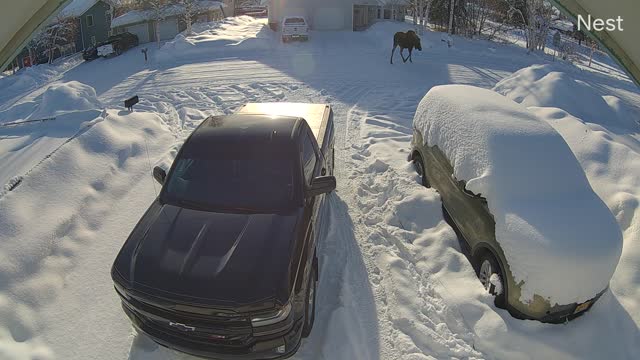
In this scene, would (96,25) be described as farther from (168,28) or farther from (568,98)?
(568,98)

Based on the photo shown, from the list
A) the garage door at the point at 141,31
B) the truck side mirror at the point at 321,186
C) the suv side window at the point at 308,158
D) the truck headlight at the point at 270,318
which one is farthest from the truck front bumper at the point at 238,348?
the garage door at the point at 141,31

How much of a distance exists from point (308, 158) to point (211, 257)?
1.94 m

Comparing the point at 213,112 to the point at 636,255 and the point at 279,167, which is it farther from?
the point at 636,255

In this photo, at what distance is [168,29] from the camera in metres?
33.6

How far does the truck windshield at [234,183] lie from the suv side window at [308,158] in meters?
0.28

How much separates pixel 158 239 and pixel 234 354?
133 centimetres

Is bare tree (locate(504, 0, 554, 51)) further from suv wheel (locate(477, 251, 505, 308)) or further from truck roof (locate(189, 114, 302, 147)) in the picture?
truck roof (locate(189, 114, 302, 147))

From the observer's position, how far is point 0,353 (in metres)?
A: 3.96

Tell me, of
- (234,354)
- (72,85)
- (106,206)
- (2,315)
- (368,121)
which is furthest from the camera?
(72,85)

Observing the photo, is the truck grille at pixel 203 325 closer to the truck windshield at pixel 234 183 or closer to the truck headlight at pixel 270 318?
the truck headlight at pixel 270 318

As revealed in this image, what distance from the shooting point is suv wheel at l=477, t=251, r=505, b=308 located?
15.4 feet

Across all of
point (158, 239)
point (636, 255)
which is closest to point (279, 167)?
point (158, 239)

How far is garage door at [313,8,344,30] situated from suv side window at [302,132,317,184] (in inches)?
1037

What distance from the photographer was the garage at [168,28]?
33.3m
